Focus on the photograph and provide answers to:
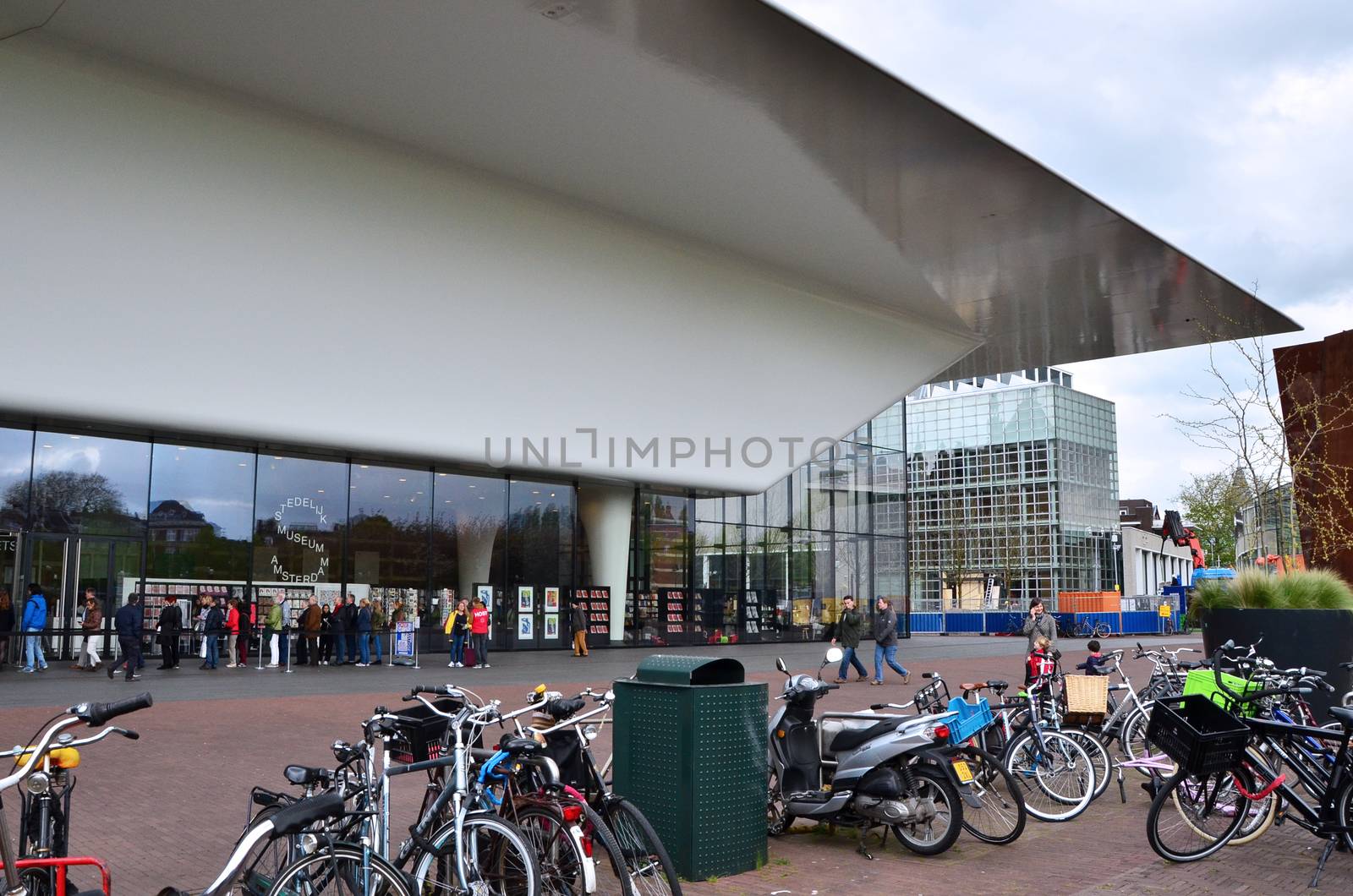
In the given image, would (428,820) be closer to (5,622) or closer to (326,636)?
(5,622)

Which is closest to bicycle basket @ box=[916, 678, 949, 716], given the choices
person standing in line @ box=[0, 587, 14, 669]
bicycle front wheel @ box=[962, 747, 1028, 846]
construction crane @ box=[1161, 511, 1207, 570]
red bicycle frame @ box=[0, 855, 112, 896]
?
bicycle front wheel @ box=[962, 747, 1028, 846]

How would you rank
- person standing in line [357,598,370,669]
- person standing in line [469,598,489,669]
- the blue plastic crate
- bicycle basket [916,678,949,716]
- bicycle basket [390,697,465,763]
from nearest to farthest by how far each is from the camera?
1. bicycle basket [390,697,465,763]
2. the blue plastic crate
3. bicycle basket [916,678,949,716]
4. person standing in line [469,598,489,669]
5. person standing in line [357,598,370,669]

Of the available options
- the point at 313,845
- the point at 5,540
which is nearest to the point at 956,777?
the point at 313,845

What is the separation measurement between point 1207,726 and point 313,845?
5576mm

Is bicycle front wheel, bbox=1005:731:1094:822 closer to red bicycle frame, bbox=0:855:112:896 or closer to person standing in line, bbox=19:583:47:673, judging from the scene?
red bicycle frame, bbox=0:855:112:896

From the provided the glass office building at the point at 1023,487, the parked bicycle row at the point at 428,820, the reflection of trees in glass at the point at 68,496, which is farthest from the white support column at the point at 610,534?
the glass office building at the point at 1023,487

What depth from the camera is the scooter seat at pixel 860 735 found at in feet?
24.7

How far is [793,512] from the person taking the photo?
3556cm

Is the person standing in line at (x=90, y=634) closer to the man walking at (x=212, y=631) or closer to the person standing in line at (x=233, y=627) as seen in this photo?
the man walking at (x=212, y=631)

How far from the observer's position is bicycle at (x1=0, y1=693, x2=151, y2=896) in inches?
165

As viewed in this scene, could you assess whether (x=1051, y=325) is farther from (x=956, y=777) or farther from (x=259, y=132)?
(x=956, y=777)

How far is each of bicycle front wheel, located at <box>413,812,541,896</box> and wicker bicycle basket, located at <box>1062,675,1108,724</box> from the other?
626 centimetres

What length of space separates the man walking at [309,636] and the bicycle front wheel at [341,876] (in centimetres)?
2032

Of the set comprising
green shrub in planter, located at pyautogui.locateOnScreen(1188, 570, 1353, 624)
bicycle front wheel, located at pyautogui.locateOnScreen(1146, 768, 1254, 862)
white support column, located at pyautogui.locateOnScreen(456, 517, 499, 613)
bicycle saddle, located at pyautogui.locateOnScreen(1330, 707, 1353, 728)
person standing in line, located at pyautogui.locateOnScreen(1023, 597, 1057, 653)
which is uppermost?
white support column, located at pyautogui.locateOnScreen(456, 517, 499, 613)
